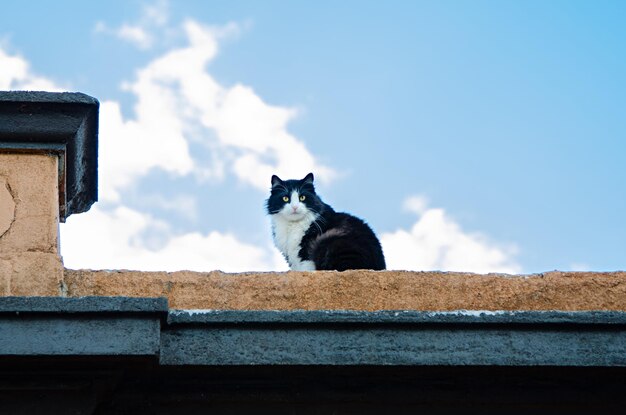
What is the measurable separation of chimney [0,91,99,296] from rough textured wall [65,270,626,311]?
0.15 m

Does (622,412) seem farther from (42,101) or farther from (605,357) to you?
(42,101)

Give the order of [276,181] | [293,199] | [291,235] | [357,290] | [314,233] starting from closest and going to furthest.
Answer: [357,290], [314,233], [291,235], [293,199], [276,181]

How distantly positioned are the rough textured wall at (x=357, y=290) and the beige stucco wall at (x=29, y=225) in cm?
12

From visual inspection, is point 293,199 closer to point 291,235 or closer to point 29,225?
point 291,235

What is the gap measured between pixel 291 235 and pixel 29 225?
4104 mm

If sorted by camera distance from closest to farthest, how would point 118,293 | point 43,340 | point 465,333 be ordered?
point 43,340, point 465,333, point 118,293

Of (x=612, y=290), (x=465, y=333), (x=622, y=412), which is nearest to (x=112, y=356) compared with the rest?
(x=465, y=333)

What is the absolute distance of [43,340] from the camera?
2693 mm

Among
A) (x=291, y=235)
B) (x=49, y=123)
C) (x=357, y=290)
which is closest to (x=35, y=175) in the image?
(x=49, y=123)

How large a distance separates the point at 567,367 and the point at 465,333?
0.31m

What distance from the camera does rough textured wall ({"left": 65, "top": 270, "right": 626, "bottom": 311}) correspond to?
360 cm

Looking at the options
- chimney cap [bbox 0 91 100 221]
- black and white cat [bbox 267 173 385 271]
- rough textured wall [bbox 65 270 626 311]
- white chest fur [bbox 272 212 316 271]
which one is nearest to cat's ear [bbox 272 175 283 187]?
black and white cat [bbox 267 173 385 271]

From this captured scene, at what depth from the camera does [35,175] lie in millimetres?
3734

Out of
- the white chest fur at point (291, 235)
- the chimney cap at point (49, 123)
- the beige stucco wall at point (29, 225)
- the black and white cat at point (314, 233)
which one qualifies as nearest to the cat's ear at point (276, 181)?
the black and white cat at point (314, 233)
